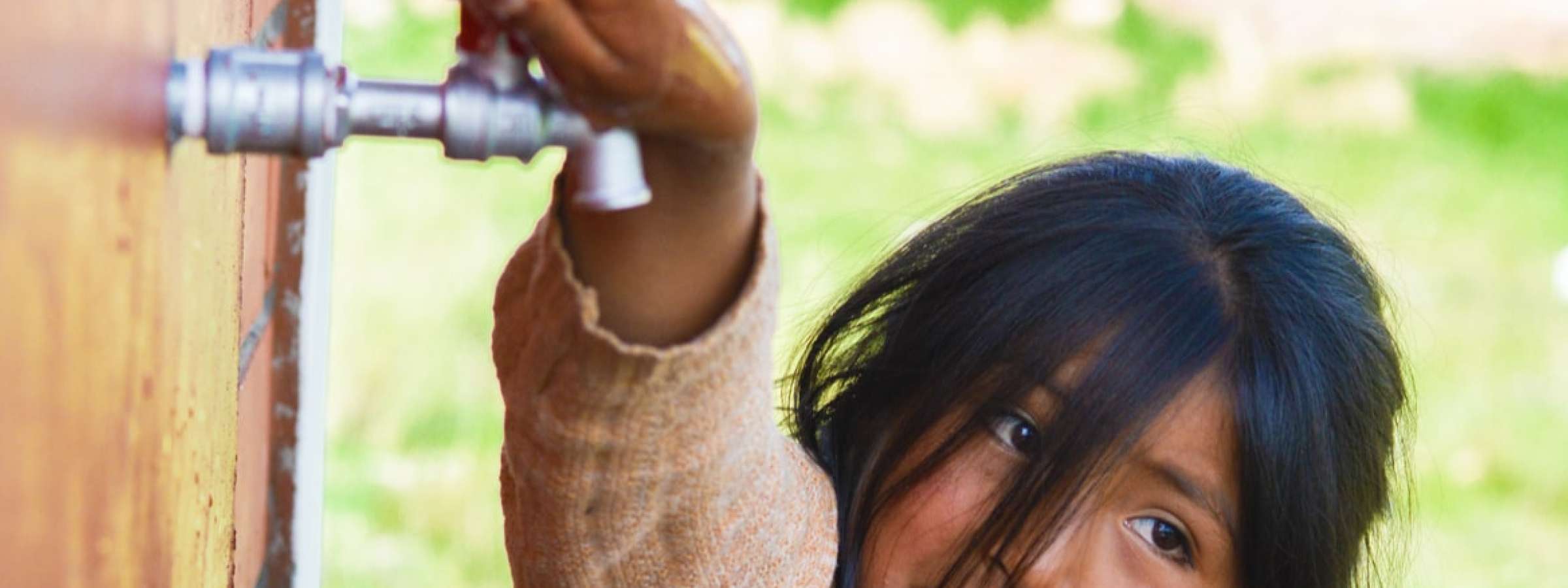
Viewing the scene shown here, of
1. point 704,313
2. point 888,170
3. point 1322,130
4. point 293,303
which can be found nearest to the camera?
point 704,313

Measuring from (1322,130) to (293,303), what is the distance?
3.73m

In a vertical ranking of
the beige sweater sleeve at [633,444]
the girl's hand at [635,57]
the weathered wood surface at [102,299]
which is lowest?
the beige sweater sleeve at [633,444]

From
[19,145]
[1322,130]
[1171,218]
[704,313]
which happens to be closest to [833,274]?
[1322,130]

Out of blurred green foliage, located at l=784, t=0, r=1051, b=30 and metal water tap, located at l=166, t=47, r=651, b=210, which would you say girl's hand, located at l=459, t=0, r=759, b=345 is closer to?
metal water tap, located at l=166, t=47, r=651, b=210

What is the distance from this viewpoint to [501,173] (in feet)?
12.1

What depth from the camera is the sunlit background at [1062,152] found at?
3246 mm

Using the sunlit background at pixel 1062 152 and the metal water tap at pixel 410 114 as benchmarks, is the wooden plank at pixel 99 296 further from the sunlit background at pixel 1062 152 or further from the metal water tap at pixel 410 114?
A: the sunlit background at pixel 1062 152

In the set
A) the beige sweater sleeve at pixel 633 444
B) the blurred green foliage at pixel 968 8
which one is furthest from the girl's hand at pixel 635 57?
the blurred green foliage at pixel 968 8

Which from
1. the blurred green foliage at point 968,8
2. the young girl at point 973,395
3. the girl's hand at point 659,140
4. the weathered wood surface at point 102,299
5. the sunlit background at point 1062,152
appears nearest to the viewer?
the weathered wood surface at point 102,299

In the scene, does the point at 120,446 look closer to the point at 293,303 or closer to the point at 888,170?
the point at 293,303

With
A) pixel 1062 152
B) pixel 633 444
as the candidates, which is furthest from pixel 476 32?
pixel 1062 152

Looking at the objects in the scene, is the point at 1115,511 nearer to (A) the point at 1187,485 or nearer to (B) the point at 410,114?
(A) the point at 1187,485

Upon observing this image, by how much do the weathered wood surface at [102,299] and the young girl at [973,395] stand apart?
4.8 inches

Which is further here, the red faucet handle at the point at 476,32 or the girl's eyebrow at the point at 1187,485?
the girl's eyebrow at the point at 1187,485
